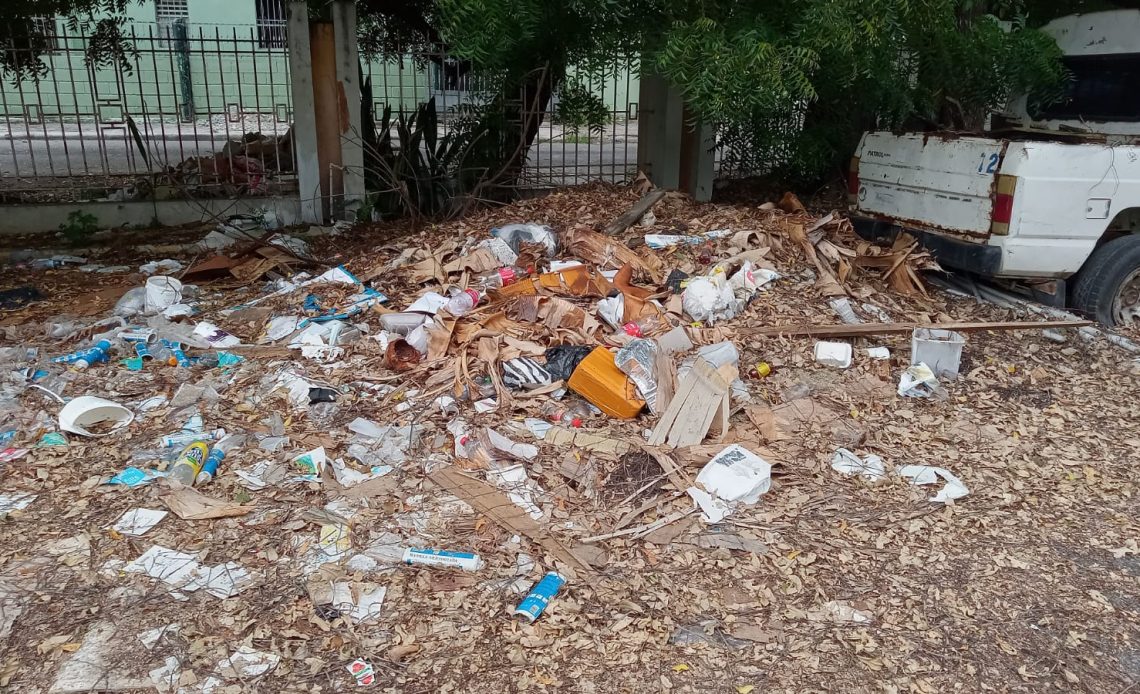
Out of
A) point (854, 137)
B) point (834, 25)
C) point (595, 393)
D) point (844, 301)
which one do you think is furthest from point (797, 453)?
point (854, 137)

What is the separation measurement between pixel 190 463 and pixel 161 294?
2.67 metres

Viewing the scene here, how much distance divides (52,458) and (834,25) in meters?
5.01

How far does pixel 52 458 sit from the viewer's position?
13.4 ft

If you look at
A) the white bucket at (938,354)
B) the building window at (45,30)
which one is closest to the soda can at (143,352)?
the white bucket at (938,354)

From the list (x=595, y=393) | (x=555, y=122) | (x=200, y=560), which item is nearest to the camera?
(x=200, y=560)

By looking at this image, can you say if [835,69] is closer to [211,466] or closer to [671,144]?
[671,144]

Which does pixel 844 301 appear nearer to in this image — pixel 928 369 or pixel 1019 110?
pixel 928 369

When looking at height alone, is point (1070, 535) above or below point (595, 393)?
below

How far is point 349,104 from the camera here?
9.02 m

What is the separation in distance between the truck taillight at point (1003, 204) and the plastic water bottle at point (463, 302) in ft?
11.5

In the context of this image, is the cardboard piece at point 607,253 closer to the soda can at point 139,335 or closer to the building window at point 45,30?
the soda can at point 139,335

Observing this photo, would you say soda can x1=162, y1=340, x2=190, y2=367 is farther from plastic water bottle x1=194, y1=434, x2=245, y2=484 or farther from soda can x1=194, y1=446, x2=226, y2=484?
soda can x1=194, y1=446, x2=226, y2=484

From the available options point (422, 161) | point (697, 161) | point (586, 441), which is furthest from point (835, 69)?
point (422, 161)

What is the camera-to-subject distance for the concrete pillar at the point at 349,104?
8.89 m
